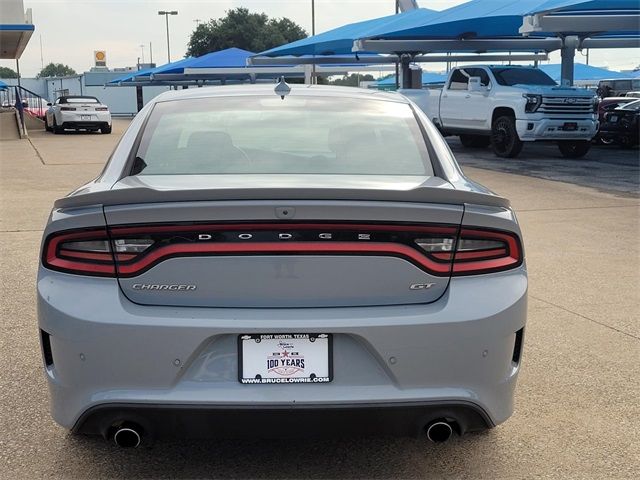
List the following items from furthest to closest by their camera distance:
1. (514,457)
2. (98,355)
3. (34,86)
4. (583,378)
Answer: (34,86), (583,378), (514,457), (98,355)

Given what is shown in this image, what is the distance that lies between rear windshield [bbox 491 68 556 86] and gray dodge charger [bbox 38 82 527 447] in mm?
15179

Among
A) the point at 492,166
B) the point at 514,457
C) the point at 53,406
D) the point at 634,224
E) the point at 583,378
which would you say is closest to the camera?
the point at 53,406

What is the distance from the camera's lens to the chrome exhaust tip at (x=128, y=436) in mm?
2795

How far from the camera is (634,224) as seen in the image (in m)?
9.15

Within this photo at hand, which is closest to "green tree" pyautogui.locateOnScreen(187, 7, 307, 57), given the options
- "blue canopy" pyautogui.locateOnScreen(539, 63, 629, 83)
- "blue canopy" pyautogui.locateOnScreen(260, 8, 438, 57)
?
"blue canopy" pyautogui.locateOnScreen(539, 63, 629, 83)

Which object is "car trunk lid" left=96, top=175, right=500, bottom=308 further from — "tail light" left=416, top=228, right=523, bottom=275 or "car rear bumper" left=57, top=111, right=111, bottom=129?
"car rear bumper" left=57, top=111, right=111, bottom=129

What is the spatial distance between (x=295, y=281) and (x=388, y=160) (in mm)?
1061

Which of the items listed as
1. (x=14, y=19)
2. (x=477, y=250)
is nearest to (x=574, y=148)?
(x=477, y=250)

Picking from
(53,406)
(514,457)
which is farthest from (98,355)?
(514,457)

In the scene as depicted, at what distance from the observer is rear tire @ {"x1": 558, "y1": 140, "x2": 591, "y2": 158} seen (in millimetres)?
17484

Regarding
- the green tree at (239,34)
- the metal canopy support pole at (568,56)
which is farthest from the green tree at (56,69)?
the metal canopy support pole at (568,56)

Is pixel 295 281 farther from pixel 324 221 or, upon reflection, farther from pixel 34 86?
pixel 34 86

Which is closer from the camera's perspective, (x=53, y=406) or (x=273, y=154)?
(x=53, y=406)

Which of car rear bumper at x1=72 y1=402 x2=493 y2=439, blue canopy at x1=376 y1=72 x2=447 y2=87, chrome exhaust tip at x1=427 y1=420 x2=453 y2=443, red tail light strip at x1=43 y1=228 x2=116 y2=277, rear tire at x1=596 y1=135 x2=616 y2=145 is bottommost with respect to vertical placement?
rear tire at x1=596 y1=135 x2=616 y2=145
